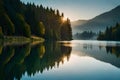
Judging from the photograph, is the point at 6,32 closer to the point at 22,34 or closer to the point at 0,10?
the point at 0,10

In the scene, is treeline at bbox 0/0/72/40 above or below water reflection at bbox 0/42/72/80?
above

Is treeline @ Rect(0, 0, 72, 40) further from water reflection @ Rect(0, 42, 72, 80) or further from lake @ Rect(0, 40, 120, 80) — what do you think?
lake @ Rect(0, 40, 120, 80)

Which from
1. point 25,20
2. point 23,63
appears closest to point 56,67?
point 23,63

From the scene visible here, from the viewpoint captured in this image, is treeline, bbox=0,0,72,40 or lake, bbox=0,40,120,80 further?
treeline, bbox=0,0,72,40

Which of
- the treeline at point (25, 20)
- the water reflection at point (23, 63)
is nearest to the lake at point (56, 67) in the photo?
the water reflection at point (23, 63)

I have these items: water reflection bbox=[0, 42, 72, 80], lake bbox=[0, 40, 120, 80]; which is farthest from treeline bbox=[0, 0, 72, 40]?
lake bbox=[0, 40, 120, 80]

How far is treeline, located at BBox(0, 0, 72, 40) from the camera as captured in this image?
84.6 metres

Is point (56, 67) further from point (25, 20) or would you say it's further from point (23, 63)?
point (25, 20)

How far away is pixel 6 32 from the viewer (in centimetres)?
8356

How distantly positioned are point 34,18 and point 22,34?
1095 inches

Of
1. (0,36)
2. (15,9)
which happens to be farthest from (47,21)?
(0,36)

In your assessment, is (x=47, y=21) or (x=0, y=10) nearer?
(x=0, y=10)

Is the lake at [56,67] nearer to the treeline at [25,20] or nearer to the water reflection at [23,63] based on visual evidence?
the water reflection at [23,63]

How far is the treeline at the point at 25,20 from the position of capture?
84.6m
